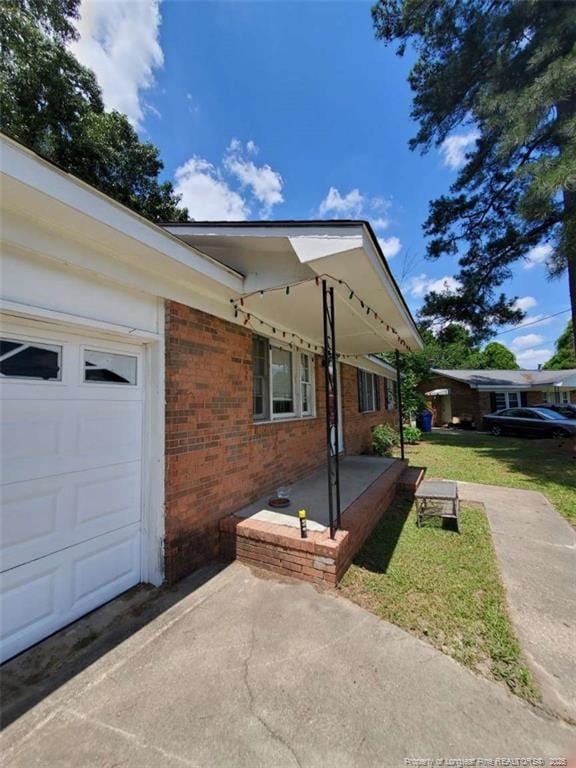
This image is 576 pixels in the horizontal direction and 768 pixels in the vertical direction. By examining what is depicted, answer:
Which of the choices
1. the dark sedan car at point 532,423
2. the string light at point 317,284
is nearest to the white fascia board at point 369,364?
the string light at point 317,284

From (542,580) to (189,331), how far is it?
4.58 metres

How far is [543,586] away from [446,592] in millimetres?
1070

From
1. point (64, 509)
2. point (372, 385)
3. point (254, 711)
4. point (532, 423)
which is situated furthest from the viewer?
point (532, 423)

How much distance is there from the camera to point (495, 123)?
8602 mm

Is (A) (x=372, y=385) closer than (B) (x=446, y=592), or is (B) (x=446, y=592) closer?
(B) (x=446, y=592)

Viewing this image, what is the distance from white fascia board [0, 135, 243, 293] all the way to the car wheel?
1779cm

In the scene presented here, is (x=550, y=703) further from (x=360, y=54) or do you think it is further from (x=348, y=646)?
(x=360, y=54)

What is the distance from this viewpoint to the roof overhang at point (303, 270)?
289 centimetres

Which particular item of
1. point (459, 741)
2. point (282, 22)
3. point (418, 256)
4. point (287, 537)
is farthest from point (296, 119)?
point (459, 741)

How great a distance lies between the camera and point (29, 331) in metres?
2.44

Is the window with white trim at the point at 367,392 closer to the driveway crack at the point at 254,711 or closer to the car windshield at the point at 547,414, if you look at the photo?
the driveway crack at the point at 254,711

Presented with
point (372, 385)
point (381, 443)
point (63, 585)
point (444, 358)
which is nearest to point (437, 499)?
point (63, 585)

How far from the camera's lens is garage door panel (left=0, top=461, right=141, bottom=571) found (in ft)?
7.55

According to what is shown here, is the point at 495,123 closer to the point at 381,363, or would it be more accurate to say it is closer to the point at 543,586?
the point at 381,363
